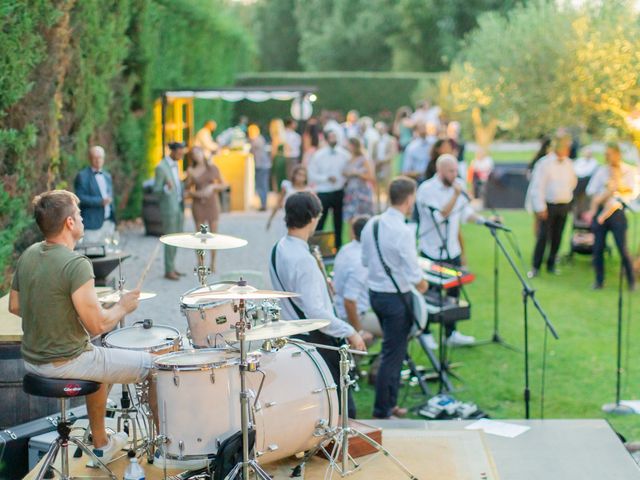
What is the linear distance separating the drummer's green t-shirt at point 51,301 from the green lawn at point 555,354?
127 inches

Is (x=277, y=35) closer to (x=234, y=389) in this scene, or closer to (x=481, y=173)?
(x=481, y=173)

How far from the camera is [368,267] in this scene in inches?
292

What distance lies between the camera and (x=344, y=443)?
5703mm

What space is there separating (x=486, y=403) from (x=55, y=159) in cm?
528

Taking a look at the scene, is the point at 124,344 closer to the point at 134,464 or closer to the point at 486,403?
the point at 134,464

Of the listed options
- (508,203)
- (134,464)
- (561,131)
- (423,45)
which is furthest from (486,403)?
(423,45)

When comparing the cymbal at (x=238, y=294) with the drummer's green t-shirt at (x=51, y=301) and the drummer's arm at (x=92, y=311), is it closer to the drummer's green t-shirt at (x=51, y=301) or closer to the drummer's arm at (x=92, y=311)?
the drummer's arm at (x=92, y=311)

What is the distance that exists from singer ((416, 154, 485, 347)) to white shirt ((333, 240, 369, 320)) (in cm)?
134

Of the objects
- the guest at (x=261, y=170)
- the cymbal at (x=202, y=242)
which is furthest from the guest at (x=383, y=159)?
the cymbal at (x=202, y=242)

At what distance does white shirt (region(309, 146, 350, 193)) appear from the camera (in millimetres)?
13539

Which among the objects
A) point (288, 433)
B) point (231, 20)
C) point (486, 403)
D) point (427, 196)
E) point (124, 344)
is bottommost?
point (486, 403)

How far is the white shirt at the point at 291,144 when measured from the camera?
68.7ft

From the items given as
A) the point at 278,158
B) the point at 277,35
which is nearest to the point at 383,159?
the point at 278,158

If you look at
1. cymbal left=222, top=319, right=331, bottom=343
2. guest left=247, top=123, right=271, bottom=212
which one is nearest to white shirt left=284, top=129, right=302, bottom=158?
guest left=247, top=123, right=271, bottom=212
